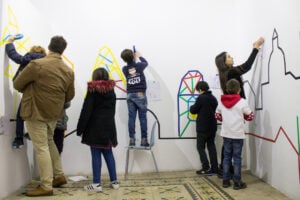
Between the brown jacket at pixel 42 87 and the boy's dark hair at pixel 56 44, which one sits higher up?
the boy's dark hair at pixel 56 44

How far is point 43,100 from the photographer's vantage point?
2873 mm

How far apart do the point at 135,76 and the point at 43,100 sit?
120cm

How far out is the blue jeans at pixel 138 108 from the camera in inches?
147

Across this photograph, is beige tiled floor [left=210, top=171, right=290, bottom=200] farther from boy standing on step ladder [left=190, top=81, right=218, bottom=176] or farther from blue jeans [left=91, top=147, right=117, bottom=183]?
blue jeans [left=91, top=147, right=117, bottom=183]

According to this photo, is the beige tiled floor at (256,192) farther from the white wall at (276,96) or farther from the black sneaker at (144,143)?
the black sneaker at (144,143)

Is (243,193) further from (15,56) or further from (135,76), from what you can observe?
(15,56)

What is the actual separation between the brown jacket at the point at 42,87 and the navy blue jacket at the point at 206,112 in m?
1.52

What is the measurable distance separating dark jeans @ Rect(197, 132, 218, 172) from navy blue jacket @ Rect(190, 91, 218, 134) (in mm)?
62

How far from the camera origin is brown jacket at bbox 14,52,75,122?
A: 9.22 feet

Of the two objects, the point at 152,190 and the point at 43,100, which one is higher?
the point at 43,100

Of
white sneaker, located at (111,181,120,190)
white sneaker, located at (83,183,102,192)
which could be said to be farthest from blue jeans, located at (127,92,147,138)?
white sneaker, located at (83,183,102,192)

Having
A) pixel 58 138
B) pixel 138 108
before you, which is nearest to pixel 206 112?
pixel 138 108

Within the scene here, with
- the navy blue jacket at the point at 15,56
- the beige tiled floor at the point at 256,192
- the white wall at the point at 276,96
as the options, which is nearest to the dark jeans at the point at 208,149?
the beige tiled floor at the point at 256,192

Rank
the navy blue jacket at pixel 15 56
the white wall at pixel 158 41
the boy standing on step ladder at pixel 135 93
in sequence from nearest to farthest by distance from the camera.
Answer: the navy blue jacket at pixel 15 56
the boy standing on step ladder at pixel 135 93
the white wall at pixel 158 41
